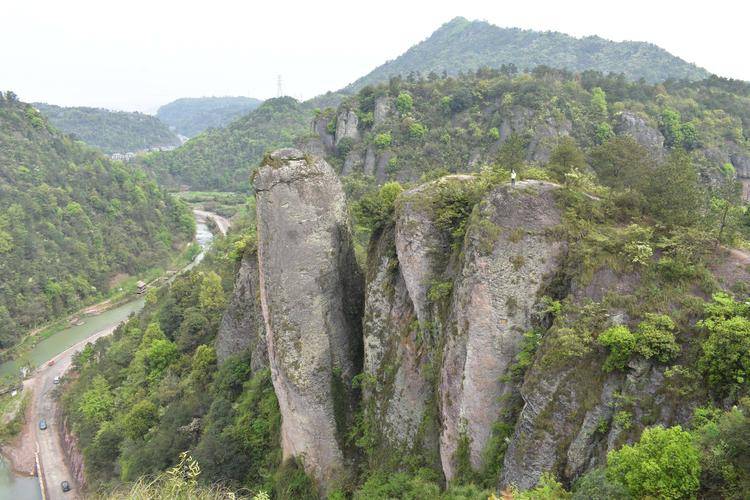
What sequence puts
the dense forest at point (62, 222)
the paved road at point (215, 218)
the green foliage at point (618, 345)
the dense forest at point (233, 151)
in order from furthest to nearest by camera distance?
the dense forest at point (233, 151) → the paved road at point (215, 218) → the dense forest at point (62, 222) → the green foliage at point (618, 345)

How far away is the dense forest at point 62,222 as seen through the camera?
61.6 metres

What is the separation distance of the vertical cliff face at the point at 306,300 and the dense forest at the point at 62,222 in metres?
54.4

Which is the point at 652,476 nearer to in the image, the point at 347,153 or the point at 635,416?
the point at 635,416

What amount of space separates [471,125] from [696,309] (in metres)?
52.7

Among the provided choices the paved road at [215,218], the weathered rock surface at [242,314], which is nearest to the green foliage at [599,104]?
the weathered rock surface at [242,314]

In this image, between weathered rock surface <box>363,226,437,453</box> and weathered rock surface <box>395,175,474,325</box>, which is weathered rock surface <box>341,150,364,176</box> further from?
weathered rock surface <box>395,175,474,325</box>

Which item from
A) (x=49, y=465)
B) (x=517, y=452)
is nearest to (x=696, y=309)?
(x=517, y=452)

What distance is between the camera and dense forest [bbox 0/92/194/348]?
61562 millimetres

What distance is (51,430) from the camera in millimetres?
39750

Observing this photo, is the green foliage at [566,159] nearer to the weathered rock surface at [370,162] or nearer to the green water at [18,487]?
the weathered rock surface at [370,162]

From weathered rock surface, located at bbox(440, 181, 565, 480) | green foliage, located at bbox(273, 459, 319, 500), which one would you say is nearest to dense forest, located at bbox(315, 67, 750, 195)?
weathered rock surface, located at bbox(440, 181, 565, 480)

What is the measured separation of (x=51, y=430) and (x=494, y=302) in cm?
4334

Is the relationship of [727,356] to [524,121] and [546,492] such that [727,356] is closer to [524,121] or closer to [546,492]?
[546,492]

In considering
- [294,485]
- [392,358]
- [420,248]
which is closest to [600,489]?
[420,248]
